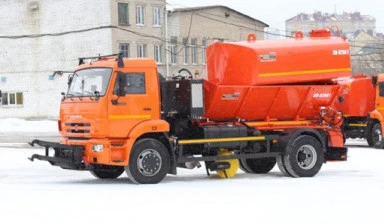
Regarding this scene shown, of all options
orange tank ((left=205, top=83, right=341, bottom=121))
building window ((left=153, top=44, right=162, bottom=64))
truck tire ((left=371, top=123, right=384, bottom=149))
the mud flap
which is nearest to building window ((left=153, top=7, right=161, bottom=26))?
building window ((left=153, top=44, right=162, bottom=64))

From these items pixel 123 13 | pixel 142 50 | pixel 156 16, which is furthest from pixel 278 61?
pixel 156 16

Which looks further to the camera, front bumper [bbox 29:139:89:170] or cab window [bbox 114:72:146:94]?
cab window [bbox 114:72:146:94]

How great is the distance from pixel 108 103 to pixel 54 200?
317cm

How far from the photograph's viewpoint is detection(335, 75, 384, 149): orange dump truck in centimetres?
2942

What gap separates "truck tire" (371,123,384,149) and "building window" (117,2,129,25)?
93.7 ft

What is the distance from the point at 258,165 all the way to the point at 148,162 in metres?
3.94

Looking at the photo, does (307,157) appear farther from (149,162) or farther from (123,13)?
(123,13)

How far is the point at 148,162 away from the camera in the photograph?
16.3 meters

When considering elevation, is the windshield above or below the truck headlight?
above

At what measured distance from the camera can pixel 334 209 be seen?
39.6ft

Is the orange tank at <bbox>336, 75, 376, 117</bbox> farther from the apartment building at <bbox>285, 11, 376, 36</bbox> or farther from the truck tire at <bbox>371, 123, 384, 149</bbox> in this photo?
the apartment building at <bbox>285, 11, 376, 36</bbox>

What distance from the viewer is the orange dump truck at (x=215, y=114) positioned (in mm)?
16125

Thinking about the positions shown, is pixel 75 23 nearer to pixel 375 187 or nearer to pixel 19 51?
pixel 19 51

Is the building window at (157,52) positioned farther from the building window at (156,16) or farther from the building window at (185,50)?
the building window at (185,50)
